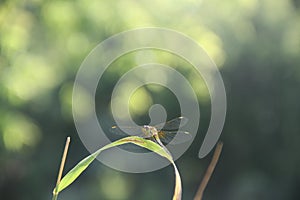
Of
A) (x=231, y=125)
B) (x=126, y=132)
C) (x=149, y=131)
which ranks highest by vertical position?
(x=149, y=131)

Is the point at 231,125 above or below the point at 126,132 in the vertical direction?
below

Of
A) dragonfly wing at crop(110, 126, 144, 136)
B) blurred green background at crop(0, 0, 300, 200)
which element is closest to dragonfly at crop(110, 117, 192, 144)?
dragonfly wing at crop(110, 126, 144, 136)

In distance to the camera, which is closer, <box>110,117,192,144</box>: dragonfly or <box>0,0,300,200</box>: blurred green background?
<box>110,117,192,144</box>: dragonfly

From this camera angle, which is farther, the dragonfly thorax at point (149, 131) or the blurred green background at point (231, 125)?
the blurred green background at point (231, 125)

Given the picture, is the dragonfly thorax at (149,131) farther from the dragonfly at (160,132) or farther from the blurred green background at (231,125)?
the blurred green background at (231,125)

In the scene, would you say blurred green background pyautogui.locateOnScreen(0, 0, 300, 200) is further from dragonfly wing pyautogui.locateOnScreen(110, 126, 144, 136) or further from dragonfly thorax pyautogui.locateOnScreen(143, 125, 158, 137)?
dragonfly thorax pyautogui.locateOnScreen(143, 125, 158, 137)

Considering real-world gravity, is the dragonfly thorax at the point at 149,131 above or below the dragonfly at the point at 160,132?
above

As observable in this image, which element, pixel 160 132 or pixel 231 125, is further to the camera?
pixel 231 125

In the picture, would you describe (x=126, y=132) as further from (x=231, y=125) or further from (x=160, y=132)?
(x=231, y=125)

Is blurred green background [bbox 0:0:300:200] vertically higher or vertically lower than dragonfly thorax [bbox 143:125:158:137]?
lower

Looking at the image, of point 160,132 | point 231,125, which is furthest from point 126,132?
point 231,125

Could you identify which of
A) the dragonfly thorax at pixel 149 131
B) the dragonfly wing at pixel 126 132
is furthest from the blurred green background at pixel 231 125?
the dragonfly thorax at pixel 149 131

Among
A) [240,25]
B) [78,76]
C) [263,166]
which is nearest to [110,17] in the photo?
[78,76]
